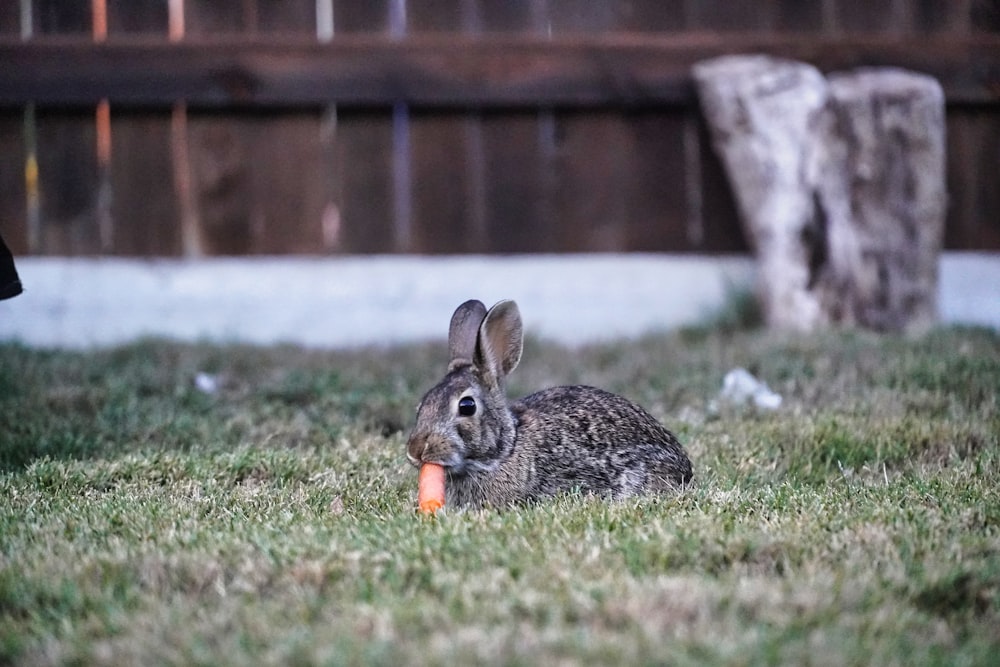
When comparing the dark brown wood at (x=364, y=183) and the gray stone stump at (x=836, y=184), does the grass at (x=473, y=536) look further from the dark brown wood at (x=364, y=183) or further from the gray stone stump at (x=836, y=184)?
the dark brown wood at (x=364, y=183)

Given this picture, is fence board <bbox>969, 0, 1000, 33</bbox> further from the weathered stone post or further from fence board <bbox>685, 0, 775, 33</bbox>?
fence board <bbox>685, 0, 775, 33</bbox>

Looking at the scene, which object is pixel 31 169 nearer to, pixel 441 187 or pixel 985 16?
pixel 441 187

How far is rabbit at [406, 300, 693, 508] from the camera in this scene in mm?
3957

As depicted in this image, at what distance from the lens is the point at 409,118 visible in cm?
788

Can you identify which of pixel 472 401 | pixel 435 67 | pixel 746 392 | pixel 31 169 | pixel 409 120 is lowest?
pixel 746 392

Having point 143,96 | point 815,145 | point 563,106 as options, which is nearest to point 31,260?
point 143,96

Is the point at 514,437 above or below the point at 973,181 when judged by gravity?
below

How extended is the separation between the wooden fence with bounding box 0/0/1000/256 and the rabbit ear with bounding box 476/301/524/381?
3.65m

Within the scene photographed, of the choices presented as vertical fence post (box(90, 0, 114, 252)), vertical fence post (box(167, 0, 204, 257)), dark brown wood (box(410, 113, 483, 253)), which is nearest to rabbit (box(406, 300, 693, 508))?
dark brown wood (box(410, 113, 483, 253))

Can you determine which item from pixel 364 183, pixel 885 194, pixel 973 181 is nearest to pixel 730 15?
pixel 885 194

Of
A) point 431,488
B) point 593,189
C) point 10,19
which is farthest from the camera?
point 593,189

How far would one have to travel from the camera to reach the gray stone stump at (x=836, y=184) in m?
7.33

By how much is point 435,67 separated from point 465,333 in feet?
12.8

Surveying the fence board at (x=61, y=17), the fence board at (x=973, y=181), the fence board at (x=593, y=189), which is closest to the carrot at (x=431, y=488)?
the fence board at (x=593, y=189)
